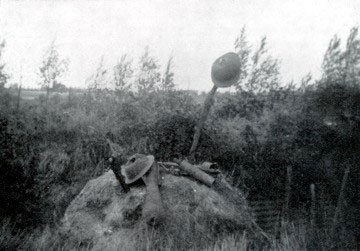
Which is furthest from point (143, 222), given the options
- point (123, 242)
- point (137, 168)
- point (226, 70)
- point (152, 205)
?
point (226, 70)

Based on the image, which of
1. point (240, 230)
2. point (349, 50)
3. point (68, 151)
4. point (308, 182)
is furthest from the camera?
point (349, 50)

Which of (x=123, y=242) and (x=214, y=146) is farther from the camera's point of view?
(x=214, y=146)

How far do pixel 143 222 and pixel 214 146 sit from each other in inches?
194

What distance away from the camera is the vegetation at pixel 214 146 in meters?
6.05

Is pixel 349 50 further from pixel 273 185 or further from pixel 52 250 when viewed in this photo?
pixel 52 250

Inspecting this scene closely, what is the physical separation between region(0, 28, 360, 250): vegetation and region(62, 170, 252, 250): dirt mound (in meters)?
0.30

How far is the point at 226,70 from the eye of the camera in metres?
8.18

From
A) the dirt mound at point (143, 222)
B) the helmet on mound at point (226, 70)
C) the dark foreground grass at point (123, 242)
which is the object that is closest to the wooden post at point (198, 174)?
the dirt mound at point (143, 222)

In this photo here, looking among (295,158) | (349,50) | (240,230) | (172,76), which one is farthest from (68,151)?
(349,50)

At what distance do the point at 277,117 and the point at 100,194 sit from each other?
8.35 m

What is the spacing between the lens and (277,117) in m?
12.9

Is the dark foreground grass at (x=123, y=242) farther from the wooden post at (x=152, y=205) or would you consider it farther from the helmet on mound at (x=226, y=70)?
the helmet on mound at (x=226, y=70)

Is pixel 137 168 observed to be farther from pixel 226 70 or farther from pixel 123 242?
pixel 226 70

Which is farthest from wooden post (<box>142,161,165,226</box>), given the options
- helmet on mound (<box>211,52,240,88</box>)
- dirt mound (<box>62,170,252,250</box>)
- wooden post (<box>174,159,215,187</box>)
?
helmet on mound (<box>211,52,240,88</box>)
